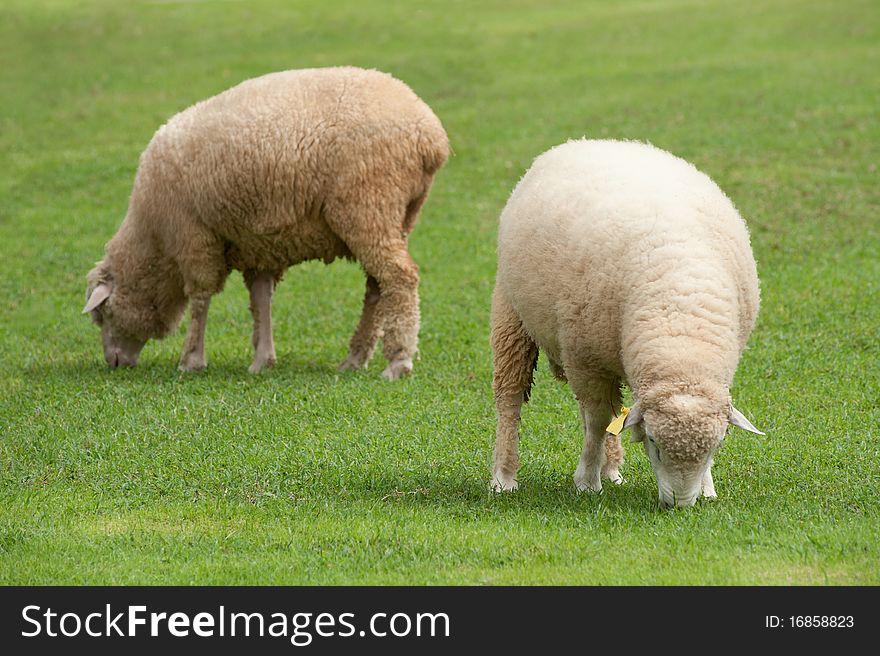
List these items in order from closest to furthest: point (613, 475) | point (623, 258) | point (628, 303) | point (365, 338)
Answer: point (628, 303), point (623, 258), point (613, 475), point (365, 338)

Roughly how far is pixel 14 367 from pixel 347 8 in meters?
22.3

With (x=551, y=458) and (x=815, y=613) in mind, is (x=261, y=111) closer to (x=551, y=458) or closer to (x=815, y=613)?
(x=551, y=458)

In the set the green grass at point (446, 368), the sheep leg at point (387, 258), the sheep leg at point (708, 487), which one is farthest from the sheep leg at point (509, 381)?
the sheep leg at point (387, 258)

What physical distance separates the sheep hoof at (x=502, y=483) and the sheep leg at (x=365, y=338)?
3.98 meters

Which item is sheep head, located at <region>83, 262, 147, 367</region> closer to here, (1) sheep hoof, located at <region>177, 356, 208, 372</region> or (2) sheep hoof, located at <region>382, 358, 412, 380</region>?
(1) sheep hoof, located at <region>177, 356, 208, 372</region>

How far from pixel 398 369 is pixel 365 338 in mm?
Result: 651

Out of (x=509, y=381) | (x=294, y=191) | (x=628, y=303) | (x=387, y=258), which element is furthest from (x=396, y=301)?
(x=628, y=303)

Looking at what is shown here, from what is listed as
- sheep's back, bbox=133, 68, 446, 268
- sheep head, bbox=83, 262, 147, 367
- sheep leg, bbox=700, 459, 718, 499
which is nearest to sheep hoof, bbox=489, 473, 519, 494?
sheep leg, bbox=700, 459, 718, 499

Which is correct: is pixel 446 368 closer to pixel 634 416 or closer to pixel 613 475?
pixel 613 475

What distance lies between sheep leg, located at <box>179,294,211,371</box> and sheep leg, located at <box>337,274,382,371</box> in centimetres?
128

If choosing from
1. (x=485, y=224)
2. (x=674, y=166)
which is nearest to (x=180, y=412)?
(x=674, y=166)

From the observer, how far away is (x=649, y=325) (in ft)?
21.1

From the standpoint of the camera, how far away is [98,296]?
1221 centimetres

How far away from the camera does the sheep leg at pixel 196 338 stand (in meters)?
11.9
